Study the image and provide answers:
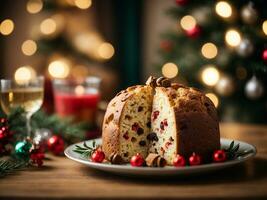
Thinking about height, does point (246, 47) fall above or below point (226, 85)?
above

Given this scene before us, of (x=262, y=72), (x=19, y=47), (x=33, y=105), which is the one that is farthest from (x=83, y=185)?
(x=19, y=47)

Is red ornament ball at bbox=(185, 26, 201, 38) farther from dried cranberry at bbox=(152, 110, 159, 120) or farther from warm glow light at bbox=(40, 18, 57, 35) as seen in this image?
dried cranberry at bbox=(152, 110, 159, 120)

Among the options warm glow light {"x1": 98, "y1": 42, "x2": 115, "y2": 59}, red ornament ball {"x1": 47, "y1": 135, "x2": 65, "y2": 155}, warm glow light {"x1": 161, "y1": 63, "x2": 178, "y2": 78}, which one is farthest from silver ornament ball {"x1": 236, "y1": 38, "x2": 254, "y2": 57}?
warm glow light {"x1": 98, "y1": 42, "x2": 115, "y2": 59}

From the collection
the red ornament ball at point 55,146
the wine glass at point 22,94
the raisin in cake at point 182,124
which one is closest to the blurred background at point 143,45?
the wine glass at point 22,94

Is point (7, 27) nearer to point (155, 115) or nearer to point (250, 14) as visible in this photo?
point (250, 14)

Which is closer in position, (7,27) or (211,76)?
(211,76)

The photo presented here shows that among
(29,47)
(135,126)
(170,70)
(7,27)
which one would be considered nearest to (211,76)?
(170,70)

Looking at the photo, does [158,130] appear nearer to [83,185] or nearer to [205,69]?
[83,185]
